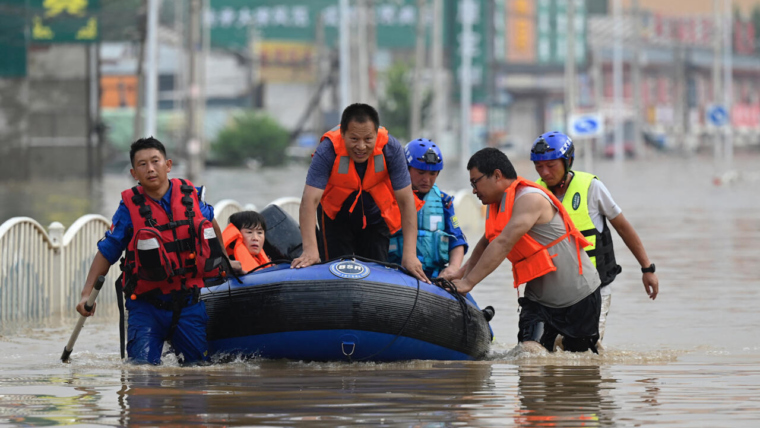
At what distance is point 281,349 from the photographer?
8.80 metres

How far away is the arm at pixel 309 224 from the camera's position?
28.9 ft

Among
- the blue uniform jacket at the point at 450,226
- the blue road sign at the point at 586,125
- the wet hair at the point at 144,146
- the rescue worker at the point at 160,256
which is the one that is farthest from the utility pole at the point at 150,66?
the wet hair at the point at 144,146

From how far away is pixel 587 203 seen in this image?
925 centimetres

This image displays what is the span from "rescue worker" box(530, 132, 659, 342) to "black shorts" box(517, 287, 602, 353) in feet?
1.19

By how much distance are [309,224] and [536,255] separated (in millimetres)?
1409

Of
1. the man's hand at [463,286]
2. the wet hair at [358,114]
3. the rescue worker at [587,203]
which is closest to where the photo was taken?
the wet hair at [358,114]

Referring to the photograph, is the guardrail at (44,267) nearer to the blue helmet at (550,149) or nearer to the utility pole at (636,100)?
the blue helmet at (550,149)

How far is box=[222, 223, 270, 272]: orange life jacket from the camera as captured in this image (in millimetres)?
10188

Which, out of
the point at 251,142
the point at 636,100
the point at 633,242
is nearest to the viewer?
the point at 633,242

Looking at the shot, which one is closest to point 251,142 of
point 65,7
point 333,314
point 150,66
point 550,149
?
point 65,7

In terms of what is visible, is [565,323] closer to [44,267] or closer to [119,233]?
[119,233]

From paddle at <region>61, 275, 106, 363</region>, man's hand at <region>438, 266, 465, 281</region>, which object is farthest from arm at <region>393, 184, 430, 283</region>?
paddle at <region>61, 275, 106, 363</region>

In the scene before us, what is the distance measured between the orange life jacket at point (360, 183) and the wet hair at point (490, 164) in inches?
25.1

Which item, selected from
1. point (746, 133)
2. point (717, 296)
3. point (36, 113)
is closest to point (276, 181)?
point (36, 113)
